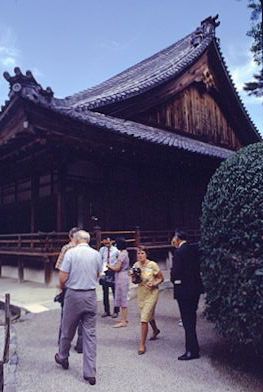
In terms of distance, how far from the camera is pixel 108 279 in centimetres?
755

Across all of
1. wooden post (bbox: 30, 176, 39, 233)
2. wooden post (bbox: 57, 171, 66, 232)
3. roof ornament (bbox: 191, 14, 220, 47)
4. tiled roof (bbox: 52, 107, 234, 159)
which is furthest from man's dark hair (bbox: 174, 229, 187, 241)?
roof ornament (bbox: 191, 14, 220, 47)

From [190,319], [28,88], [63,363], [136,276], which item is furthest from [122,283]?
[28,88]

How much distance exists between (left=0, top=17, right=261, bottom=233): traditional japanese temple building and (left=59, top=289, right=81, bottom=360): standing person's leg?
5.86 meters

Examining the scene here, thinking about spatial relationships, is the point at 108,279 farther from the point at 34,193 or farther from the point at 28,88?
the point at 34,193

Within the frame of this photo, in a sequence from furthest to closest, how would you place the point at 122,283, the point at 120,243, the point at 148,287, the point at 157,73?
the point at 157,73, the point at 120,243, the point at 122,283, the point at 148,287

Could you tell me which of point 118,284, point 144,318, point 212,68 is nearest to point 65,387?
point 144,318

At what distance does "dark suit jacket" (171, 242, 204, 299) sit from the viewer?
199 inches

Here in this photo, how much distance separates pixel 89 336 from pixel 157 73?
44.4 feet

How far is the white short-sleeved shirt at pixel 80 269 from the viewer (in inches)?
179

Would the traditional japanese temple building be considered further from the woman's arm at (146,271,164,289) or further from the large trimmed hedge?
the large trimmed hedge

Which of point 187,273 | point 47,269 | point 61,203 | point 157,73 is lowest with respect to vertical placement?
point 47,269

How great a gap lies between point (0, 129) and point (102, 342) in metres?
7.55

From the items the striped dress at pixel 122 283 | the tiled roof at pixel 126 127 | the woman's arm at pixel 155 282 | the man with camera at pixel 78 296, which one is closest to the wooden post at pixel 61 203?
the tiled roof at pixel 126 127

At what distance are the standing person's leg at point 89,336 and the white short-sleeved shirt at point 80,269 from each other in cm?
14
